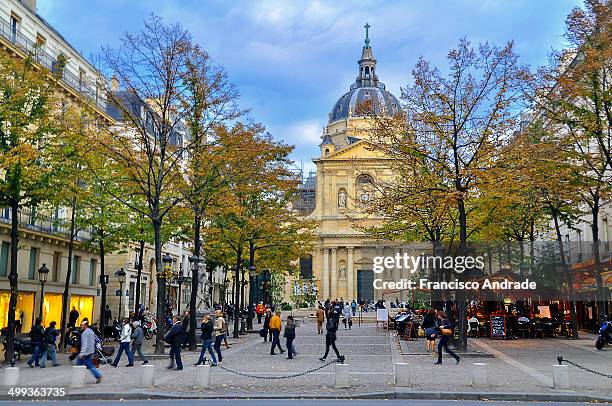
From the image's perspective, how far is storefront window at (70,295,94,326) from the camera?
41.3 metres

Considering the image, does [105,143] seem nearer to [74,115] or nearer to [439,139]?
[74,115]

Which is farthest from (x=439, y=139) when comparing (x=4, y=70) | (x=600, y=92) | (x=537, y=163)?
(x=4, y=70)

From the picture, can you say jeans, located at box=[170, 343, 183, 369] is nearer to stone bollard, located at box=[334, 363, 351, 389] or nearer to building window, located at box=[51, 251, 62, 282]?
stone bollard, located at box=[334, 363, 351, 389]

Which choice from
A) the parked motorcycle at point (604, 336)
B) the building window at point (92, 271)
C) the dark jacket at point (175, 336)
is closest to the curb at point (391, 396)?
the dark jacket at point (175, 336)

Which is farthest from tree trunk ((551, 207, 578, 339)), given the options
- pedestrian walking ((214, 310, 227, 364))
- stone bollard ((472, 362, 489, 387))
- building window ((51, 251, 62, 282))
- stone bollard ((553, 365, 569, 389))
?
building window ((51, 251, 62, 282))

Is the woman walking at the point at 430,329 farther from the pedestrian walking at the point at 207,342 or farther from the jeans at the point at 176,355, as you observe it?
the jeans at the point at 176,355

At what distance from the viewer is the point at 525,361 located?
862 inches

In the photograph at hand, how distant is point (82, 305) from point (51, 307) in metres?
4.58

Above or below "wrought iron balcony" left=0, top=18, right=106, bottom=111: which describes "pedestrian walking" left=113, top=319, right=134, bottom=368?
below

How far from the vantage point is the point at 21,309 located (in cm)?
3491

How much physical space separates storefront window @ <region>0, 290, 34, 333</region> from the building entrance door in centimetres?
6677

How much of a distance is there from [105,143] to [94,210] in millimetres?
9119

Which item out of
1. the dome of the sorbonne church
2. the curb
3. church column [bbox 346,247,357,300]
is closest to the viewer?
the curb

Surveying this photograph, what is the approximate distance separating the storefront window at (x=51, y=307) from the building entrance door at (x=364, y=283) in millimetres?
63361
